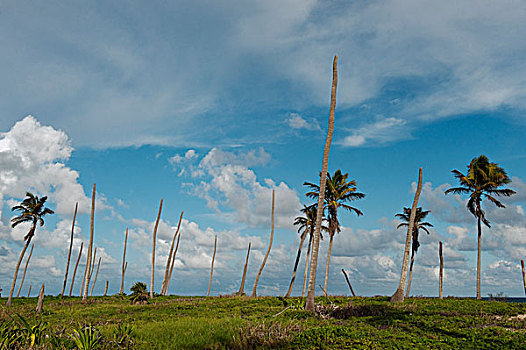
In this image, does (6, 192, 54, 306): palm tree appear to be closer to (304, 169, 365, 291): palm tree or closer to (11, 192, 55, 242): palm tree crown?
(11, 192, 55, 242): palm tree crown

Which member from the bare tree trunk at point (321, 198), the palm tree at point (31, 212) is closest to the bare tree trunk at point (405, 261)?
the bare tree trunk at point (321, 198)

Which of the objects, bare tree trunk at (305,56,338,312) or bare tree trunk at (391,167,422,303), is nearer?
bare tree trunk at (305,56,338,312)

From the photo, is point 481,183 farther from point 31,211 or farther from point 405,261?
point 31,211

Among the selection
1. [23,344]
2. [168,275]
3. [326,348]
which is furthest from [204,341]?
[168,275]

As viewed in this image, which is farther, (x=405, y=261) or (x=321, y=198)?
(x=405, y=261)

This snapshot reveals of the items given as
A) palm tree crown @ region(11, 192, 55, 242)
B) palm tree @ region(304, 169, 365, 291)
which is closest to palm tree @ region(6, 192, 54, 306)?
palm tree crown @ region(11, 192, 55, 242)

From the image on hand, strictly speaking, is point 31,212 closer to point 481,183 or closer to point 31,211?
point 31,211

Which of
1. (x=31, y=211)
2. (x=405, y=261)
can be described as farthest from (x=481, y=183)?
(x=31, y=211)

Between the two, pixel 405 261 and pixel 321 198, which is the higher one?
pixel 321 198

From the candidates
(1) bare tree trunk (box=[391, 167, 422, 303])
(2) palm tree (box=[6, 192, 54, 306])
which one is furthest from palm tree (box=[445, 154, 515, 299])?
(2) palm tree (box=[6, 192, 54, 306])

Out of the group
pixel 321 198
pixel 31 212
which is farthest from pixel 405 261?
pixel 31 212

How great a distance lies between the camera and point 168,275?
5431 centimetres

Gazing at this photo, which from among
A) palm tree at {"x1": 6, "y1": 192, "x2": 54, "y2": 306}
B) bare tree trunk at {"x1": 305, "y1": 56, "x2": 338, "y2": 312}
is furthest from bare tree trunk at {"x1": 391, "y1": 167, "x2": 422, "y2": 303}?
palm tree at {"x1": 6, "y1": 192, "x2": 54, "y2": 306}

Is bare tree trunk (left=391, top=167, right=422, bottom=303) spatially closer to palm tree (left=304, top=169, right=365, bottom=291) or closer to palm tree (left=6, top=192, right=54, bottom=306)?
palm tree (left=304, top=169, right=365, bottom=291)
